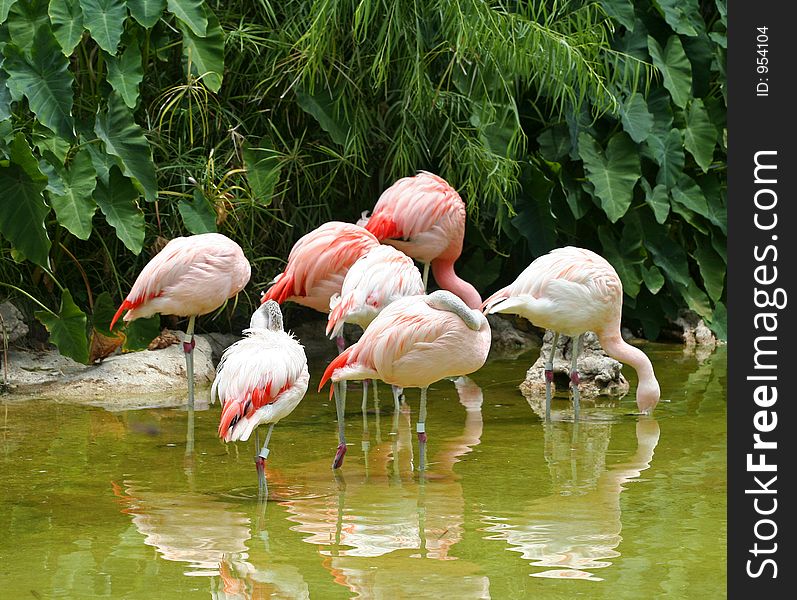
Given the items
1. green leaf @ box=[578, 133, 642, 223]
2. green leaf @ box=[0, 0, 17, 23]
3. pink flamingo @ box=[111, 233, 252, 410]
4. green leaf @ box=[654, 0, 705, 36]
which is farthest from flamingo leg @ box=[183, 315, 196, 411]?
green leaf @ box=[654, 0, 705, 36]

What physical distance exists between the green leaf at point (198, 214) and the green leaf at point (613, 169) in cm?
276

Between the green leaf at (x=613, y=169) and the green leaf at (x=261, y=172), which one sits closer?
the green leaf at (x=261, y=172)

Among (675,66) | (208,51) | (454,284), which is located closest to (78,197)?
(208,51)

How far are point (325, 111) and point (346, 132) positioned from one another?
0.20m

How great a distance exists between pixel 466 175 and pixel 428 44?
3.01 feet

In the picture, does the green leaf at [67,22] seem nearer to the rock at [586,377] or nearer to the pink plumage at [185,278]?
the pink plumage at [185,278]

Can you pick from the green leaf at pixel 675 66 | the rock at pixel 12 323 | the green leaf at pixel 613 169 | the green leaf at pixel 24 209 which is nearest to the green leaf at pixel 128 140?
the green leaf at pixel 24 209

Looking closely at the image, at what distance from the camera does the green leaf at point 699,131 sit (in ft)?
29.5

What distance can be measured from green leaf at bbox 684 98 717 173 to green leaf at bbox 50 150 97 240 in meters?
4.55

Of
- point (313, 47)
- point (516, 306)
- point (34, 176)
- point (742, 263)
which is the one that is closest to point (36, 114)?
point (34, 176)

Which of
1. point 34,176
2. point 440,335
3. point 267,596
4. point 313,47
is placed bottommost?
point 267,596

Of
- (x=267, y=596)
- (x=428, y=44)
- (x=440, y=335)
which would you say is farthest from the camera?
(x=428, y=44)

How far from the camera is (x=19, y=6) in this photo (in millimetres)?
6820

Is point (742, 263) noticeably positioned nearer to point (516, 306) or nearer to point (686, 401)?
point (516, 306)
